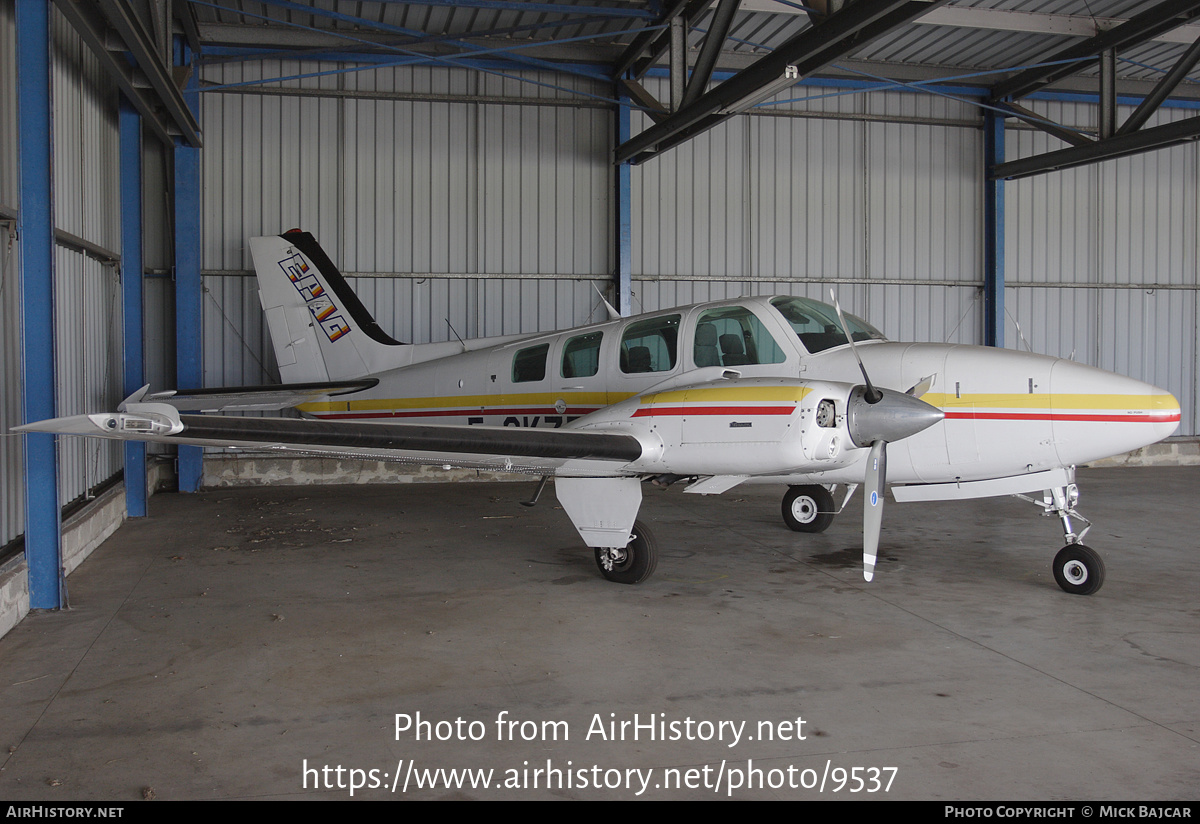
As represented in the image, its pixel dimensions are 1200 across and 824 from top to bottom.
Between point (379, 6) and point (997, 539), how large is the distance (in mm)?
11738

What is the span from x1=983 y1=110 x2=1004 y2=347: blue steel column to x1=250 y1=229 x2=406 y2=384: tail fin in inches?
459

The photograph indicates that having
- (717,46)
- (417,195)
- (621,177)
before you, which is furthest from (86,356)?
(621,177)

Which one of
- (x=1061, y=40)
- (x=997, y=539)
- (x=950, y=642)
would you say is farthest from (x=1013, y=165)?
(x=950, y=642)

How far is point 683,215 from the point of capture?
1542 cm

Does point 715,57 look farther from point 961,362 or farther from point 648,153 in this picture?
point 961,362

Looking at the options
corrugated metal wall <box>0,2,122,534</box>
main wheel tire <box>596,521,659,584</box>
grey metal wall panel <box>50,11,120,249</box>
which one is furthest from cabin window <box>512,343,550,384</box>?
grey metal wall panel <box>50,11,120,249</box>

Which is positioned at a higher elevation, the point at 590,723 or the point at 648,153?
the point at 648,153

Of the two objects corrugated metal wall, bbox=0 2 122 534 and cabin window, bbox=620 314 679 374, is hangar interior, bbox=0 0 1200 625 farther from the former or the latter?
cabin window, bbox=620 314 679 374

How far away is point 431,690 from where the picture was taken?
4.60 metres

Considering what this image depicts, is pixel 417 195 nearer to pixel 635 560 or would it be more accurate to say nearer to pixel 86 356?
pixel 86 356

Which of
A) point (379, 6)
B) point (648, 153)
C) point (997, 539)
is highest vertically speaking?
point (379, 6)

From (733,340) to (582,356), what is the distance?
1.81m

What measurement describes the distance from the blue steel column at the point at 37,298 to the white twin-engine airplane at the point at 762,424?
2.56ft

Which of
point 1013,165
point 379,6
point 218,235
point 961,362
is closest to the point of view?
point 961,362
